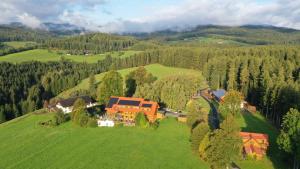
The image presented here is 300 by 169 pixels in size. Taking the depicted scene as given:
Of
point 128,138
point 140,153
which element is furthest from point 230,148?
point 128,138

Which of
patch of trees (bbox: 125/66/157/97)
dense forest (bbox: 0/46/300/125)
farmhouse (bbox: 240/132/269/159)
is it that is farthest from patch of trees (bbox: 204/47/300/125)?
patch of trees (bbox: 125/66/157/97)

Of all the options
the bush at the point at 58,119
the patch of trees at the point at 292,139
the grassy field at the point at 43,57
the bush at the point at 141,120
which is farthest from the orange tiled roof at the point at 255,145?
the grassy field at the point at 43,57

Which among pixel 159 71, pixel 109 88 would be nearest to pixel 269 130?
pixel 109 88

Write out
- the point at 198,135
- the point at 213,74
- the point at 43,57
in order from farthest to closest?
the point at 43,57
the point at 213,74
the point at 198,135

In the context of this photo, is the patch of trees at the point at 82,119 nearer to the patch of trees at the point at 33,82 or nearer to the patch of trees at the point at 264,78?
the patch of trees at the point at 33,82

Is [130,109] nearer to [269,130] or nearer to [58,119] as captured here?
[58,119]

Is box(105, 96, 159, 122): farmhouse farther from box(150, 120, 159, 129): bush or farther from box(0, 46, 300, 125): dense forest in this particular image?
box(0, 46, 300, 125): dense forest
